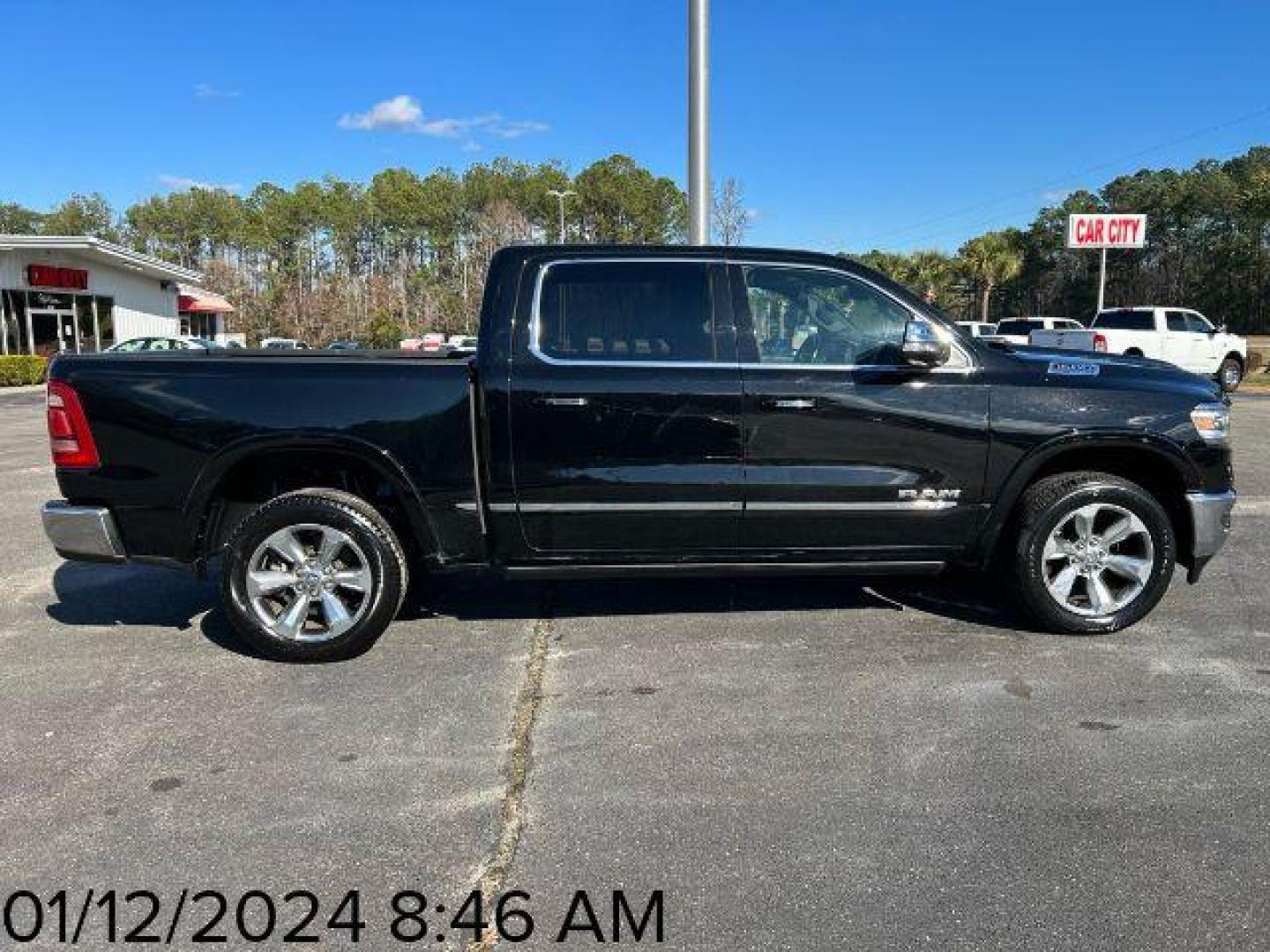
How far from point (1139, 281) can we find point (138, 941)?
74058 millimetres

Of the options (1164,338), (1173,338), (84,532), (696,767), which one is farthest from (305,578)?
(1173,338)

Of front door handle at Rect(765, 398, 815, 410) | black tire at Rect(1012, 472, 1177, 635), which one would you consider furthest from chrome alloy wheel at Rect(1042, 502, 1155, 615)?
front door handle at Rect(765, 398, 815, 410)

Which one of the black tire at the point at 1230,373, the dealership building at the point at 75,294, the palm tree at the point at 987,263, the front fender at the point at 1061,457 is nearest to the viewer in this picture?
the front fender at the point at 1061,457

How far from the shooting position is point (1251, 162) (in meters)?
61.0

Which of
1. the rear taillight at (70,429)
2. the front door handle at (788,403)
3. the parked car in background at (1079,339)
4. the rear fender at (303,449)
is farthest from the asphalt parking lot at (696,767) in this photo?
the parked car in background at (1079,339)

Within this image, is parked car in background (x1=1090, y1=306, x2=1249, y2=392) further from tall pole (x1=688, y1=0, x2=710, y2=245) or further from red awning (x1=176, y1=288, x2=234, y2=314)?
red awning (x1=176, y1=288, x2=234, y2=314)

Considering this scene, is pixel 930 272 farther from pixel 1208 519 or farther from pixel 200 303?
pixel 1208 519

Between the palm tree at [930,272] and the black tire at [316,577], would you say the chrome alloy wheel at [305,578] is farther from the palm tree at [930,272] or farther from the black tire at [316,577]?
the palm tree at [930,272]

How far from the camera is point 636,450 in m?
4.40

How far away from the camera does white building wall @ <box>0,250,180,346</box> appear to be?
30.9 m

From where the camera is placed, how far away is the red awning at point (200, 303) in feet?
153

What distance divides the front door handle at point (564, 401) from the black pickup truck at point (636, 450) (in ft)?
0.04

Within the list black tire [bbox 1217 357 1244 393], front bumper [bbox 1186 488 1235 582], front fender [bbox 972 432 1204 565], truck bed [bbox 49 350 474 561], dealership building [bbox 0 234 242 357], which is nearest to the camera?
truck bed [bbox 49 350 474 561]

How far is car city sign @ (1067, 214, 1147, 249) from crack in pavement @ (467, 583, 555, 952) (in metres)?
43.2
